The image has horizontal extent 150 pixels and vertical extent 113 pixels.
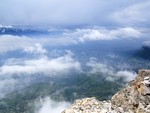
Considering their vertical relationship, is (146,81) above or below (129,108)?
above

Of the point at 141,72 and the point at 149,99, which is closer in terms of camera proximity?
the point at 149,99

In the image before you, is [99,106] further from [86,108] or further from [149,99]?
[149,99]

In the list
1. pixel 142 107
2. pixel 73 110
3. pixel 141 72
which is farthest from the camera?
pixel 141 72

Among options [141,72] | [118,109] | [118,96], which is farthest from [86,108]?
[141,72]

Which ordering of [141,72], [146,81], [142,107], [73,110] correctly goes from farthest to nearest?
[141,72]
[146,81]
[142,107]
[73,110]

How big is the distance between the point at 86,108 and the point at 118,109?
5.82m

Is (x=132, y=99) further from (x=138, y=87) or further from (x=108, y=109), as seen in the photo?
(x=108, y=109)

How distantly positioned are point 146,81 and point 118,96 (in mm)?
6696

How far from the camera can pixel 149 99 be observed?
192 feet

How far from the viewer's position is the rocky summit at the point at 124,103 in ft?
173

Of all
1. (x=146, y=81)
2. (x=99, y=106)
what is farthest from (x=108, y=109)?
(x=146, y=81)

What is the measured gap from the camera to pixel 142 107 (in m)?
57.0

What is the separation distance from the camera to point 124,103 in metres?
61.0

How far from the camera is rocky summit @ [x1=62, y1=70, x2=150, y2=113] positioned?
52.8m
